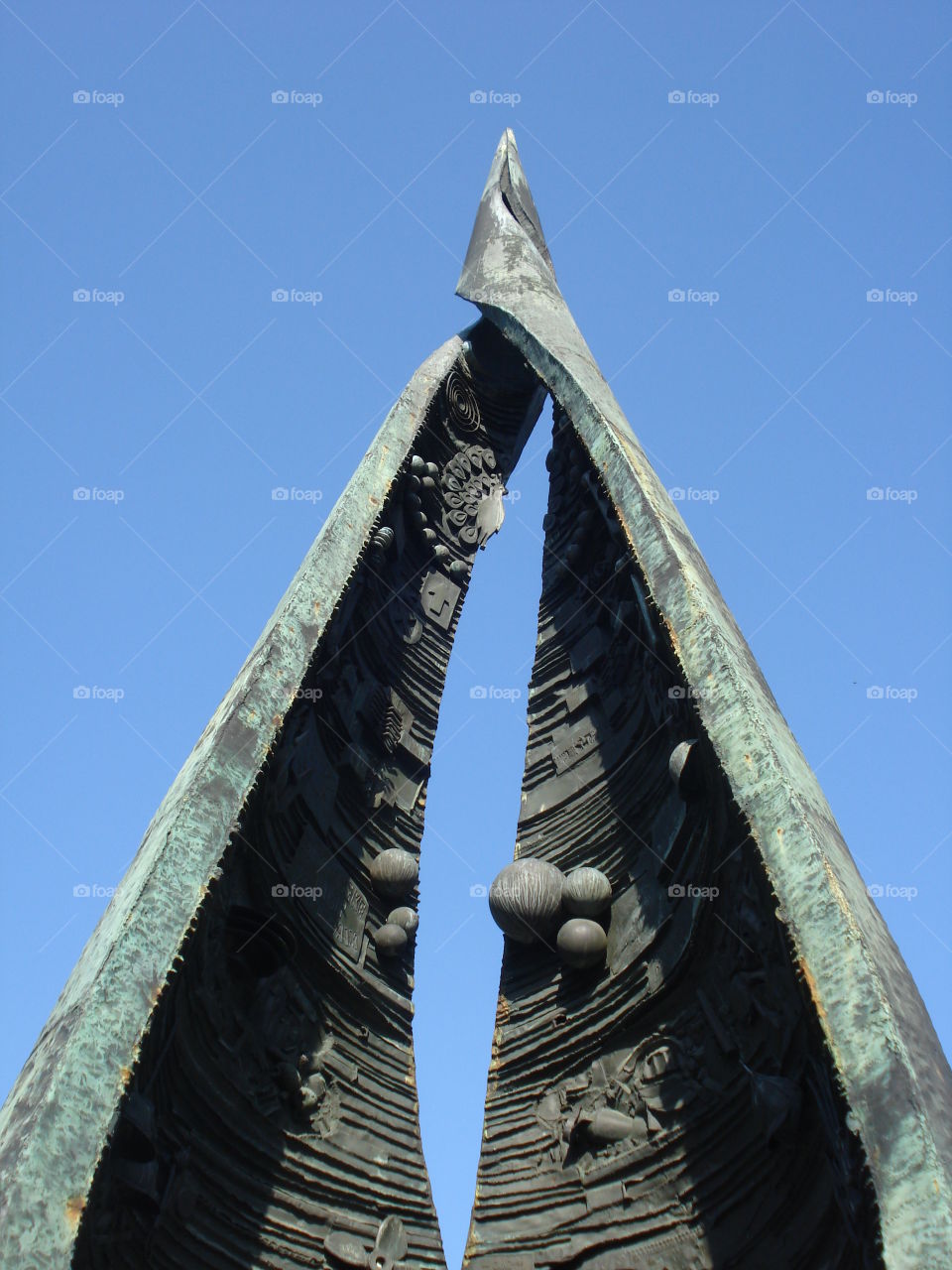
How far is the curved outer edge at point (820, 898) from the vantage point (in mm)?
3602

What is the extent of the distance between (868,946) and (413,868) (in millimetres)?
3306

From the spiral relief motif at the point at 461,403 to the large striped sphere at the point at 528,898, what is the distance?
4149mm

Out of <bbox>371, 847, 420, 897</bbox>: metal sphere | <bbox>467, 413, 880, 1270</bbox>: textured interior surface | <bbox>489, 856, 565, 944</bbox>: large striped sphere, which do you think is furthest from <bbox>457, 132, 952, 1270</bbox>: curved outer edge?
<bbox>371, 847, 420, 897</bbox>: metal sphere

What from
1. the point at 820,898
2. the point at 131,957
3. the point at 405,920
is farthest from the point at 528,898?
the point at 131,957

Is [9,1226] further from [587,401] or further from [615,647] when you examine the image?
[587,401]

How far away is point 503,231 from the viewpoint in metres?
11.9

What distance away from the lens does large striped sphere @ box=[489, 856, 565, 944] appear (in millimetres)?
6621

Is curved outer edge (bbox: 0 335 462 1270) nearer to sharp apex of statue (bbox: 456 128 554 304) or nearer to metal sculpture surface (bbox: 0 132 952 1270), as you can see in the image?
metal sculpture surface (bbox: 0 132 952 1270)

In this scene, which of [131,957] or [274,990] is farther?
[274,990]

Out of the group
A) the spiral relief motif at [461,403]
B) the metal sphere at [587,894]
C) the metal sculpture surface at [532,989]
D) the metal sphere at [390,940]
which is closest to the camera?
the metal sculpture surface at [532,989]

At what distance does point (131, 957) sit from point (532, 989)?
2735 mm

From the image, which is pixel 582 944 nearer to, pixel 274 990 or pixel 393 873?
pixel 393 873

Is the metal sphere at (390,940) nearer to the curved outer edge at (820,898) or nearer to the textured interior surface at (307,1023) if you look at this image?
the textured interior surface at (307,1023)

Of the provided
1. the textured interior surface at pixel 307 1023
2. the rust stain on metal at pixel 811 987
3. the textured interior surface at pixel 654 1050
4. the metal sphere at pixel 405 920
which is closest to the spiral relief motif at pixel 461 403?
the textured interior surface at pixel 307 1023
